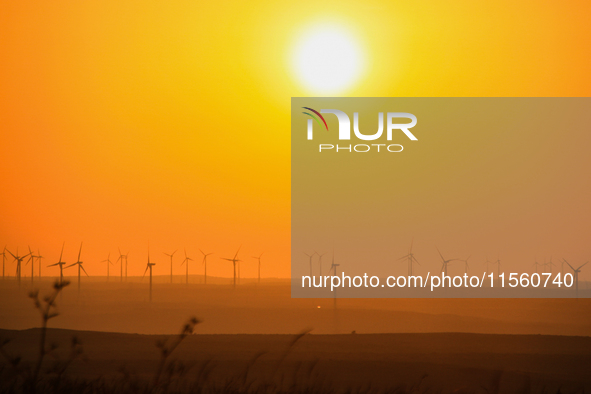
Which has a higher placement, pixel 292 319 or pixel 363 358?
pixel 363 358

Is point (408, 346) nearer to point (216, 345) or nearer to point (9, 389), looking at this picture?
point (216, 345)

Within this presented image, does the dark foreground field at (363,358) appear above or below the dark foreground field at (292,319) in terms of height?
above

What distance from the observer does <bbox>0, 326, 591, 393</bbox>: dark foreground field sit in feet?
69.6

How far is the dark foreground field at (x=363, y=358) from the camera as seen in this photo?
835 inches

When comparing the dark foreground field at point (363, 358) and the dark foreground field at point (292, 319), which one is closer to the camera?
the dark foreground field at point (363, 358)

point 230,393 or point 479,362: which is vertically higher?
point 230,393

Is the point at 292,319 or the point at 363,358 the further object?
the point at 292,319

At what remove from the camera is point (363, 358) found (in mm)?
29141

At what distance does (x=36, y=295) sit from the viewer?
5.64 meters

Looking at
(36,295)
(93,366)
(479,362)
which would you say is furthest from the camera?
(479,362)

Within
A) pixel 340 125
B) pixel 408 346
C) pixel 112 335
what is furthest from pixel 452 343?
pixel 112 335

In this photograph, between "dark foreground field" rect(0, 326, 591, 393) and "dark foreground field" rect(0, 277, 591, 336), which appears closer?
"dark foreground field" rect(0, 326, 591, 393)

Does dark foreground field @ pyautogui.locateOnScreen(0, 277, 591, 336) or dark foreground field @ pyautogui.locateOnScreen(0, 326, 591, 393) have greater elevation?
dark foreground field @ pyautogui.locateOnScreen(0, 326, 591, 393)

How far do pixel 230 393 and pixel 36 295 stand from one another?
3268mm
